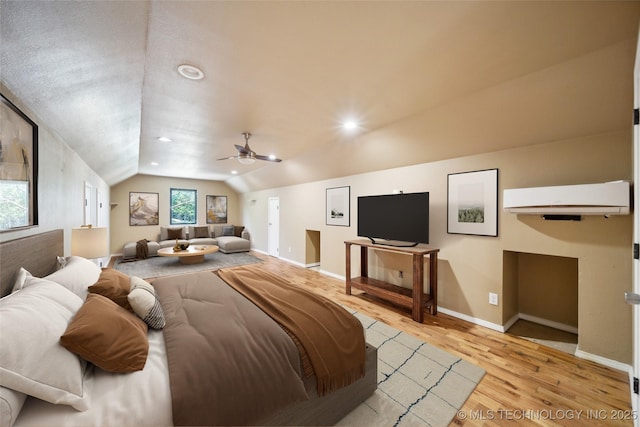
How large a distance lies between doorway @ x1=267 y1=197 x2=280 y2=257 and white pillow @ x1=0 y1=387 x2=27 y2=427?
6143 millimetres

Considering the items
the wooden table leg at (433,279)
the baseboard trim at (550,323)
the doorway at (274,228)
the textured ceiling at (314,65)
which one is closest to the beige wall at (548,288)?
the baseboard trim at (550,323)

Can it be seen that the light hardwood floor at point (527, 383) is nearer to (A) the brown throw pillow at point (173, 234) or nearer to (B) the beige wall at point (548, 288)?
(B) the beige wall at point (548, 288)

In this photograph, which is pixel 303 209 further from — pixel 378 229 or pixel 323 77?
pixel 323 77

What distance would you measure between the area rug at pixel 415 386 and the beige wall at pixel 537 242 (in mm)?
1122

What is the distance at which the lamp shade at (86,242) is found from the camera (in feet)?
7.73

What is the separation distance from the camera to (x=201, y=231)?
26.9 ft

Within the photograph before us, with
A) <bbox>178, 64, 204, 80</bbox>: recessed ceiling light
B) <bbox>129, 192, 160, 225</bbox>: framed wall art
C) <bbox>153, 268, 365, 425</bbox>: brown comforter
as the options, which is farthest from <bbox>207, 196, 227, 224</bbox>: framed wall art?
<bbox>178, 64, 204, 80</bbox>: recessed ceiling light

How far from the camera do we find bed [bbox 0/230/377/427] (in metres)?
0.93

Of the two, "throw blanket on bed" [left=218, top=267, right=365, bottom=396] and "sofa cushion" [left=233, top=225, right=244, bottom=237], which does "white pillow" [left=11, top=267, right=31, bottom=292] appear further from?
"sofa cushion" [left=233, top=225, right=244, bottom=237]

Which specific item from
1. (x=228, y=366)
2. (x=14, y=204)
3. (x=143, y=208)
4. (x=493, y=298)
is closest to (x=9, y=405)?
(x=228, y=366)

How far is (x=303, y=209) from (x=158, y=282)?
3874mm

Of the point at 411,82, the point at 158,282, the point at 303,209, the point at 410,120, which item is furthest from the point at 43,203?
the point at 303,209

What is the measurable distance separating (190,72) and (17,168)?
133cm

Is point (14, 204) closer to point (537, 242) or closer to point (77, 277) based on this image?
point (77, 277)
